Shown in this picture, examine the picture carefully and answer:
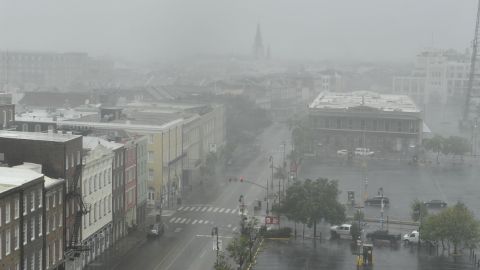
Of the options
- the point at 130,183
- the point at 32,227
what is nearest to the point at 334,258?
the point at 130,183

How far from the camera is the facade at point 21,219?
1472 centimetres

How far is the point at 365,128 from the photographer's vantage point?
44062mm

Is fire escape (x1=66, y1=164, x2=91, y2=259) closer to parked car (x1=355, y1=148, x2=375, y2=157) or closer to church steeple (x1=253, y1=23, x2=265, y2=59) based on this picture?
parked car (x1=355, y1=148, x2=375, y2=157)

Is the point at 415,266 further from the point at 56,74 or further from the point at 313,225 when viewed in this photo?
the point at 56,74

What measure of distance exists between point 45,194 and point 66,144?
1.57 metres

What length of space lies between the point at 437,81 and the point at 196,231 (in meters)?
60.4

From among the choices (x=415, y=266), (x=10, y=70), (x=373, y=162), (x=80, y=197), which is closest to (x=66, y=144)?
(x=80, y=197)

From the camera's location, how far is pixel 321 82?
81.4 meters

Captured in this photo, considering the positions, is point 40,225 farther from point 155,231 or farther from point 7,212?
point 155,231

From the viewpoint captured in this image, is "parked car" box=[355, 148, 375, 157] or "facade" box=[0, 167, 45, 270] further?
"parked car" box=[355, 148, 375, 157]

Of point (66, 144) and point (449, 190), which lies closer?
point (66, 144)

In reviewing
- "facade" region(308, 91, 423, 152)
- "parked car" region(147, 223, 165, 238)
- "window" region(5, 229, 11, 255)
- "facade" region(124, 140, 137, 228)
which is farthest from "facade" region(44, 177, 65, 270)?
"facade" region(308, 91, 423, 152)

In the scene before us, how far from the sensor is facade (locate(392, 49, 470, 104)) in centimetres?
7744

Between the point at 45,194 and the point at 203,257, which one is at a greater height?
the point at 45,194
